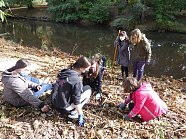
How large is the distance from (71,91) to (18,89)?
945mm

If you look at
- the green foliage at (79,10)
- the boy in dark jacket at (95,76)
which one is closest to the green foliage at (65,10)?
the green foliage at (79,10)

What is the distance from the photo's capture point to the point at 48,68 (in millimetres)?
7223

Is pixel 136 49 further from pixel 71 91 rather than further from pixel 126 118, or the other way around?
pixel 71 91

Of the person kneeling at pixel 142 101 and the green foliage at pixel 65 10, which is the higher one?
the person kneeling at pixel 142 101

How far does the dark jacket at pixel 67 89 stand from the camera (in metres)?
3.98

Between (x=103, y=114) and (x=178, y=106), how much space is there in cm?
A: 176

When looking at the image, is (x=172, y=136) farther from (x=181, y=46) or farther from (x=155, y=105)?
(x=181, y=46)

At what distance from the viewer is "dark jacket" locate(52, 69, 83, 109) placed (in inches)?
157

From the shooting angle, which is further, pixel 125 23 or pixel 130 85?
pixel 125 23

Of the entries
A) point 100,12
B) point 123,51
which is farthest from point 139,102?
point 100,12

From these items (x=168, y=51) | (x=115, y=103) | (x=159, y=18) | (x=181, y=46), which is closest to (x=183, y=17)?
(x=159, y=18)

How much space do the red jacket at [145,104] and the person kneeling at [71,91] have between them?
3.10ft

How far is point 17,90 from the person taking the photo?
4266 millimetres

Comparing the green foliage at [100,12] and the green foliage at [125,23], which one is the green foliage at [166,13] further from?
the green foliage at [100,12]
